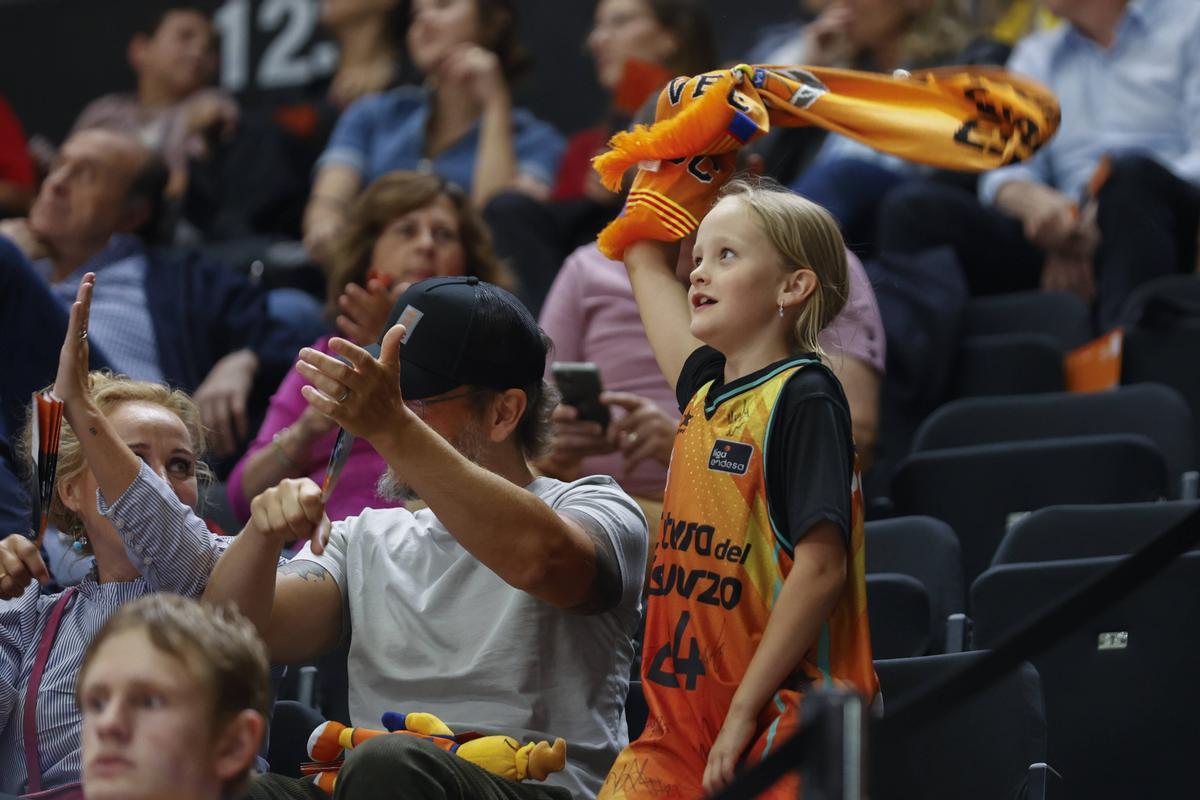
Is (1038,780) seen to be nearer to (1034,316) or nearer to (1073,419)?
(1073,419)

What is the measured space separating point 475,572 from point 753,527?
42cm

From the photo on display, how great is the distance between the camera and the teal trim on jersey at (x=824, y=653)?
2.07 metres

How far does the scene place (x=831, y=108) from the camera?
2615 mm

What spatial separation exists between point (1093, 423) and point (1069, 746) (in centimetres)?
110

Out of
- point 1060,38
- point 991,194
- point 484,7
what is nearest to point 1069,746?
point 991,194

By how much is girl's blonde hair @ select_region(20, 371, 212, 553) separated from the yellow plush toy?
53cm

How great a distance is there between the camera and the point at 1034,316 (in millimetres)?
4293

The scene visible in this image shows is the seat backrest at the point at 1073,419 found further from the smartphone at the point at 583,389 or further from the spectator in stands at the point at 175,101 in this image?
the spectator in stands at the point at 175,101

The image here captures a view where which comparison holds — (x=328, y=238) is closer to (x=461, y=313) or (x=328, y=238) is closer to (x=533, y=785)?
(x=461, y=313)

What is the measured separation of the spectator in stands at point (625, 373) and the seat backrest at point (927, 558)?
22 centimetres

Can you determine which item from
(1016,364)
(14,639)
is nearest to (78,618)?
(14,639)

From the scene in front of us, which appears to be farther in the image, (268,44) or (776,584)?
(268,44)

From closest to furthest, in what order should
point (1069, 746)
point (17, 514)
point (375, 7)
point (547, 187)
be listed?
1. point (1069, 746)
2. point (17, 514)
3. point (547, 187)
4. point (375, 7)

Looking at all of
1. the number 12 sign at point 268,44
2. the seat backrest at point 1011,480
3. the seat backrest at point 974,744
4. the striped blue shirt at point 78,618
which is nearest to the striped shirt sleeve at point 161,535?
the striped blue shirt at point 78,618
